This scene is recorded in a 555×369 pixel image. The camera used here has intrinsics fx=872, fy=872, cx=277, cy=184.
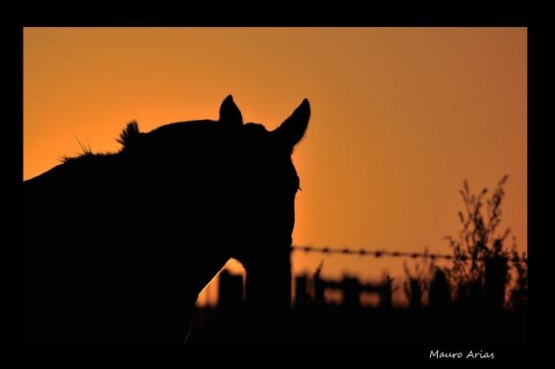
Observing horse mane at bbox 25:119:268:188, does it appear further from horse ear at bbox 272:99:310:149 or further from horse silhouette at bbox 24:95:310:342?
horse ear at bbox 272:99:310:149

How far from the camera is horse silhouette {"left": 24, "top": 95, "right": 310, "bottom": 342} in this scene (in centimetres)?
494

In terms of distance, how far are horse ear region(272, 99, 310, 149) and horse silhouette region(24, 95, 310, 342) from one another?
0.03 metres

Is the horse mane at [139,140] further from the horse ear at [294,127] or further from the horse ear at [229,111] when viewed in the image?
the horse ear at [294,127]

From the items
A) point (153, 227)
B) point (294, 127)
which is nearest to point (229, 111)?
point (294, 127)

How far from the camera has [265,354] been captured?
6.10 metres

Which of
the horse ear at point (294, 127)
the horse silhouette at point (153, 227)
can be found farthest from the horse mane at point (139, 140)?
the horse ear at point (294, 127)

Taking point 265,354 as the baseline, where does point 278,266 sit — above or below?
above

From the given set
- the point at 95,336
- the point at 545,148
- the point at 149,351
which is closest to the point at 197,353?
the point at 149,351

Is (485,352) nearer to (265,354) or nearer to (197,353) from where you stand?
(265,354)

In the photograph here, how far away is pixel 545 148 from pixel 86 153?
15.1 ft

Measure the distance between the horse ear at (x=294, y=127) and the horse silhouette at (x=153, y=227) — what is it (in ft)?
0.08

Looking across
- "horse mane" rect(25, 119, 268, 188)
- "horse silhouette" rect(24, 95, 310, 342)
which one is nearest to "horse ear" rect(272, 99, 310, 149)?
"horse silhouette" rect(24, 95, 310, 342)

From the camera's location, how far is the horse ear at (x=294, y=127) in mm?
5914

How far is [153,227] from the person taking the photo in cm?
520
